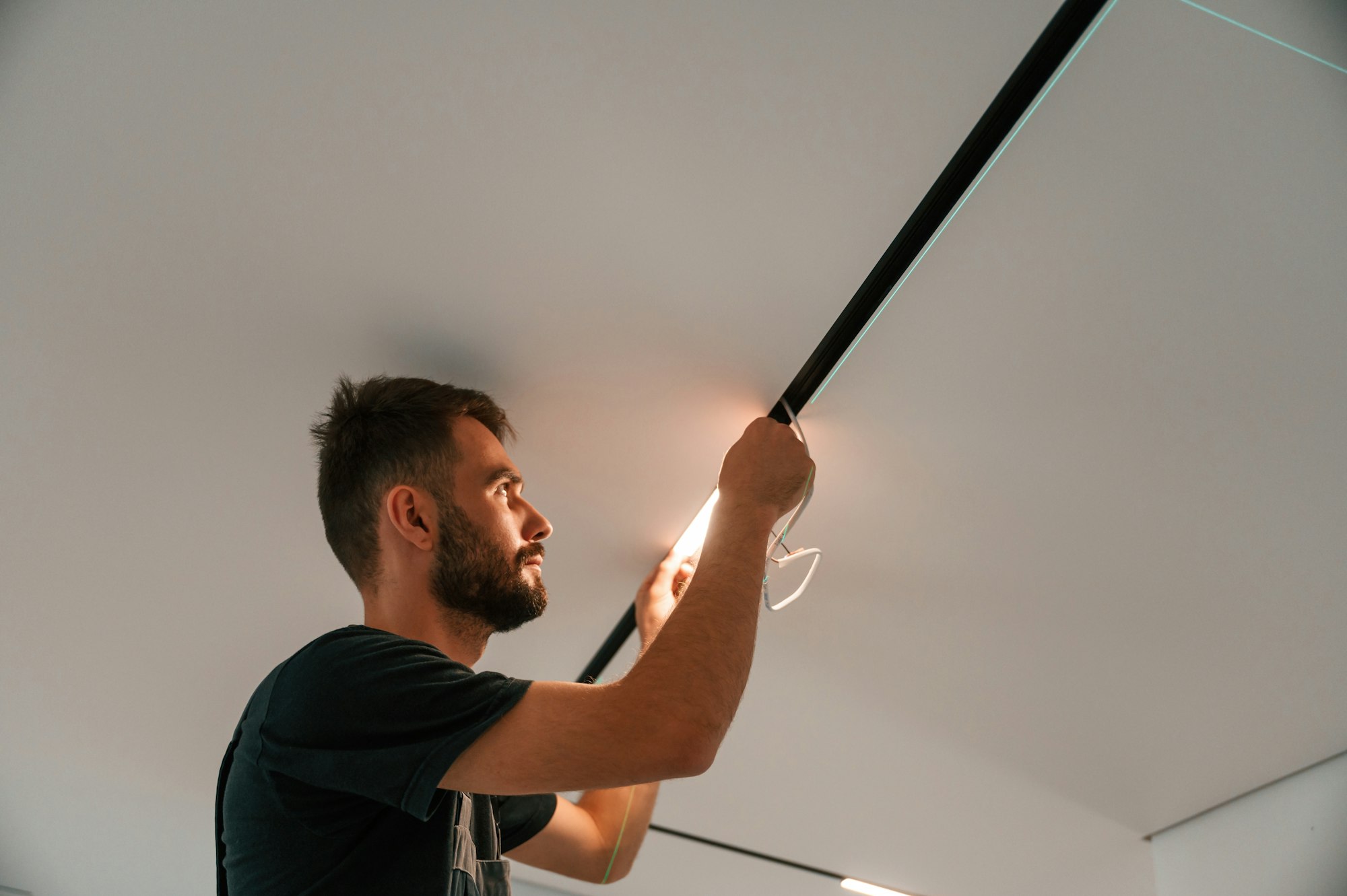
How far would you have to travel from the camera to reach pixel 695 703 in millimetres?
850

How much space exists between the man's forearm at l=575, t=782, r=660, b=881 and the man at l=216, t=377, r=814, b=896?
45 cm

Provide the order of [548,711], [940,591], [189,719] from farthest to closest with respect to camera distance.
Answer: [189,719] < [940,591] < [548,711]

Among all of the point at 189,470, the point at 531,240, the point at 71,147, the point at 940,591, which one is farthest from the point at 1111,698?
the point at 71,147

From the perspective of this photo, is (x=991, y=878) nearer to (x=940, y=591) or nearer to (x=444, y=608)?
(x=940, y=591)

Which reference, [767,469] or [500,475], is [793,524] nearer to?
[767,469]

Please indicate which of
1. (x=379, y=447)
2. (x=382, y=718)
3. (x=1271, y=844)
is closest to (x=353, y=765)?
(x=382, y=718)

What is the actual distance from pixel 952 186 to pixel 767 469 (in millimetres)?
384

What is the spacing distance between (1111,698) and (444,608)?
1128 millimetres

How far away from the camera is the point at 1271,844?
167cm

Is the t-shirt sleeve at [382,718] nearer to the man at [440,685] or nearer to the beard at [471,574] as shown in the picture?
the man at [440,685]

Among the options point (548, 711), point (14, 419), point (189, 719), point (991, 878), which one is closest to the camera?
→ point (548, 711)

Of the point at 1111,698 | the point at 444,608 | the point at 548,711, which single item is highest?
the point at 1111,698

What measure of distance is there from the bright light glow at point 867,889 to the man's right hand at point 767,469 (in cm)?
163

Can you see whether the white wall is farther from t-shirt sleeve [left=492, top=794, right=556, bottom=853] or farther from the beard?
the beard
